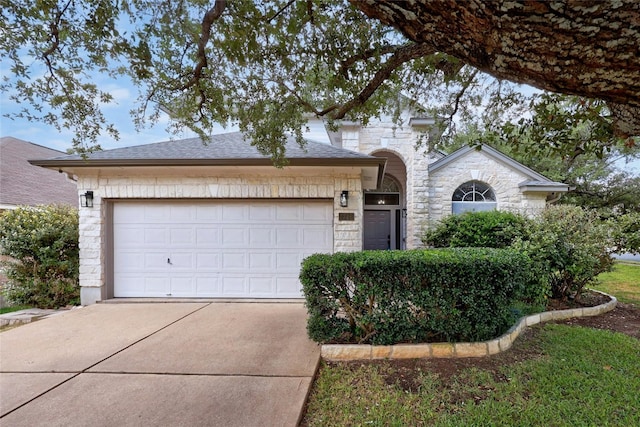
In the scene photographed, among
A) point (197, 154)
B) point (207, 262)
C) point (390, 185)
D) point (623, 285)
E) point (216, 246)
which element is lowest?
point (623, 285)

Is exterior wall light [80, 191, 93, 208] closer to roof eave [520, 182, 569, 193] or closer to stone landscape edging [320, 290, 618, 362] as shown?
stone landscape edging [320, 290, 618, 362]

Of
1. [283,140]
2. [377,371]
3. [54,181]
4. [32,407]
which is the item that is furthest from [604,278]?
[54,181]

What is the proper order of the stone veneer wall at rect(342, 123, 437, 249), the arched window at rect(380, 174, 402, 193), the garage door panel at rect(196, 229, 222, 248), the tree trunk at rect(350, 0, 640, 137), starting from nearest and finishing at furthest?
the tree trunk at rect(350, 0, 640, 137) < the garage door panel at rect(196, 229, 222, 248) < the stone veneer wall at rect(342, 123, 437, 249) < the arched window at rect(380, 174, 402, 193)

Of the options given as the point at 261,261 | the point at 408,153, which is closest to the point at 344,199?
the point at 261,261

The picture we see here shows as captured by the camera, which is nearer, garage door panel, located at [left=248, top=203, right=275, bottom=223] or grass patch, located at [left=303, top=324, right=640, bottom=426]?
grass patch, located at [left=303, top=324, right=640, bottom=426]

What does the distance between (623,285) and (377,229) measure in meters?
7.06

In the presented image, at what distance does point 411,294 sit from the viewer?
3506 mm

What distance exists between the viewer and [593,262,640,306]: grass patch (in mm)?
6500

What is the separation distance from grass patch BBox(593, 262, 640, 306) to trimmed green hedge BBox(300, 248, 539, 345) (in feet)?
11.8

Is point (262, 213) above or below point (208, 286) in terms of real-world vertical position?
above

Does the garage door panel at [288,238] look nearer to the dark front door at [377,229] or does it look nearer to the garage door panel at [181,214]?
the garage door panel at [181,214]

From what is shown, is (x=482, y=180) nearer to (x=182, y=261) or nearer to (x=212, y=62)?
(x=212, y=62)

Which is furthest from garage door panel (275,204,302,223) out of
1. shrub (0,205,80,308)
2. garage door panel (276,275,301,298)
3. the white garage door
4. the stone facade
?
shrub (0,205,80,308)

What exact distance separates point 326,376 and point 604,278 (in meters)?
10.3
